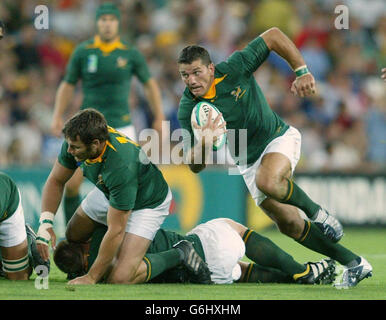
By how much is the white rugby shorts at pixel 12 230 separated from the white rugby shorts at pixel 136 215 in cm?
50

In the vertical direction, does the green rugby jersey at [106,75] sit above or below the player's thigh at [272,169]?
above

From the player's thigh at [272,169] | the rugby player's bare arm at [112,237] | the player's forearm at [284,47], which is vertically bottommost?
the rugby player's bare arm at [112,237]

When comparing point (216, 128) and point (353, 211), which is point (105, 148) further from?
point (353, 211)

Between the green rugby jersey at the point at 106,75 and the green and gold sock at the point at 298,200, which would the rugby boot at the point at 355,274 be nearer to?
the green and gold sock at the point at 298,200

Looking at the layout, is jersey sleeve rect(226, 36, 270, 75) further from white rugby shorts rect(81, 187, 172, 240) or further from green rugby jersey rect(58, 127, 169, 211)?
white rugby shorts rect(81, 187, 172, 240)

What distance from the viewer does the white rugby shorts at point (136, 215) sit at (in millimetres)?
6566

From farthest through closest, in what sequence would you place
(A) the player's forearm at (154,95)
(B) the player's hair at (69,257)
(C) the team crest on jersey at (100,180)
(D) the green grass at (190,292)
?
(A) the player's forearm at (154,95), (B) the player's hair at (69,257), (C) the team crest on jersey at (100,180), (D) the green grass at (190,292)

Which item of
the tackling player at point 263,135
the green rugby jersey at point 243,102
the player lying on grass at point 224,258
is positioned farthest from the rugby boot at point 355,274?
the green rugby jersey at point 243,102

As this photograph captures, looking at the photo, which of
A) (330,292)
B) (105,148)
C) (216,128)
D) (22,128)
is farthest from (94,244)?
(22,128)

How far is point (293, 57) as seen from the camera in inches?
272

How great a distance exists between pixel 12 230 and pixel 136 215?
94cm

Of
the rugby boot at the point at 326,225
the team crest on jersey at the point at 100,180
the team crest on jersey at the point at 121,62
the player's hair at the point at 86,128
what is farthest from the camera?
the team crest on jersey at the point at 121,62

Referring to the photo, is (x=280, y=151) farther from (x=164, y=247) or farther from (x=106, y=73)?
(x=106, y=73)
